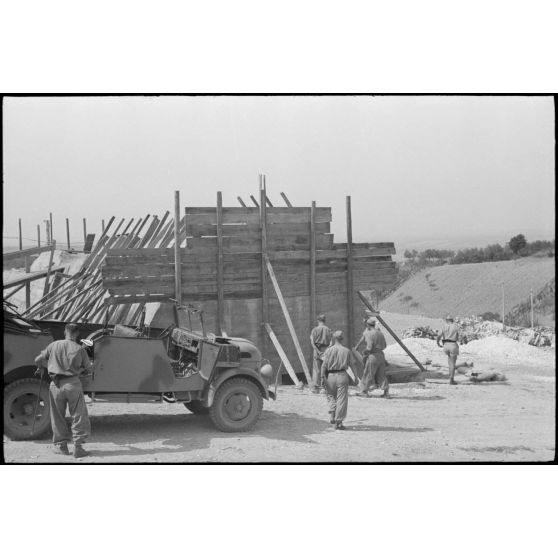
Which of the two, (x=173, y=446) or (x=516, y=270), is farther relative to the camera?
(x=516, y=270)

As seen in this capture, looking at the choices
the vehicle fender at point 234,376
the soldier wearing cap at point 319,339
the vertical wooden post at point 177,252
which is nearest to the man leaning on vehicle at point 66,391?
the vehicle fender at point 234,376

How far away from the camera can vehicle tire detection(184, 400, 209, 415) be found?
38.7 feet

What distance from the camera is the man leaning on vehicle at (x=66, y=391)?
9820 millimetres

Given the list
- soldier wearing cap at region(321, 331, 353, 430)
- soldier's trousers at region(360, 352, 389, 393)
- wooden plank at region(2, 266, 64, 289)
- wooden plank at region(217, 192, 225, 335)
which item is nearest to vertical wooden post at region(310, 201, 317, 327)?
soldier's trousers at region(360, 352, 389, 393)

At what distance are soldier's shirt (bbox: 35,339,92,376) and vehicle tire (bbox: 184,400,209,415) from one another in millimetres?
2328

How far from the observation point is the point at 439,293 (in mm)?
43562

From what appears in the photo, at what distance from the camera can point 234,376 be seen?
10984mm

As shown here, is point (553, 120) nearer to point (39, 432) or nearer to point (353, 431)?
A: point (353, 431)

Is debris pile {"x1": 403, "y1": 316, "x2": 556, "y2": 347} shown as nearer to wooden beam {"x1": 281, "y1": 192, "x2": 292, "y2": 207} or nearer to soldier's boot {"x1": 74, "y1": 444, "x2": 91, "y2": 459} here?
wooden beam {"x1": 281, "y1": 192, "x2": 292, "y2": 207}

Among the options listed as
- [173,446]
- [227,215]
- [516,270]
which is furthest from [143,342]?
[516,270]

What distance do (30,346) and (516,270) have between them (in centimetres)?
3371

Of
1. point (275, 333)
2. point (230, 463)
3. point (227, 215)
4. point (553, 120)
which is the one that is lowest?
point (230, 463)

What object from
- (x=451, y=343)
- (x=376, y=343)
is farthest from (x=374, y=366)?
(x=451, y=343)

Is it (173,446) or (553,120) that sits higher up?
(553,120)
